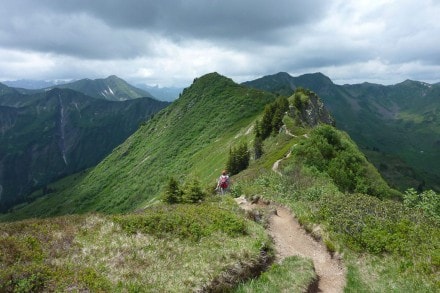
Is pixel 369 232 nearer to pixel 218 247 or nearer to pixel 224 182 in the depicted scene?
pixel 218 247

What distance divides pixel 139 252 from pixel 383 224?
44.5 ft

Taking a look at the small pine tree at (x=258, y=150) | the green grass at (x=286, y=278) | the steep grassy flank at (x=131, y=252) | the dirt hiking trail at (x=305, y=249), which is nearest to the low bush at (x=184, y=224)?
the steep grassy flank at (x=131, y=252)

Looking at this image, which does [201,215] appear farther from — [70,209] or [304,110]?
[70,209]

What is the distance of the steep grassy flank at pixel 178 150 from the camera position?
13488cm

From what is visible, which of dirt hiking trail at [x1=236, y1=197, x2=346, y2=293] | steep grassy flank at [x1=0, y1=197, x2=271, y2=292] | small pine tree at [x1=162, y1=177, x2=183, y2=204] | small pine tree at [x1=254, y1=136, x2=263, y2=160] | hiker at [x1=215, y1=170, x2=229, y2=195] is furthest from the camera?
small pine tree at [x1=254, y1=136, x2=263, y2=160]

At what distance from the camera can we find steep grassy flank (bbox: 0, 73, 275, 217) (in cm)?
13488

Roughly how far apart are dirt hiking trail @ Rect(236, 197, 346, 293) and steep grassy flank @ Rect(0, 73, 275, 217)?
270 ft

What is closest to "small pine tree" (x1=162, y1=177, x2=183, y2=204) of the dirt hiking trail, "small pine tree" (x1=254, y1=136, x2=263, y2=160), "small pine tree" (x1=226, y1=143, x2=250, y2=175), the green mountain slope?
the green mountain slope

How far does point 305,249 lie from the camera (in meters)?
21.4

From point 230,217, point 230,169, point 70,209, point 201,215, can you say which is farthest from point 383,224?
point 70,209

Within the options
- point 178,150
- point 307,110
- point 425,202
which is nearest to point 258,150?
point 307,110

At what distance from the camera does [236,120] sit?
152 meters

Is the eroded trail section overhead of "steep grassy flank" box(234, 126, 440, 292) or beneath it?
beneath

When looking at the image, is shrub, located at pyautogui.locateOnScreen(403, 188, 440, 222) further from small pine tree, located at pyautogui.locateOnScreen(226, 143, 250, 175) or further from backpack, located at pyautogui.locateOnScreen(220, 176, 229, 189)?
small pine tree, located at pyautogui.locateOnScreen(226, 143, 250, 175)
